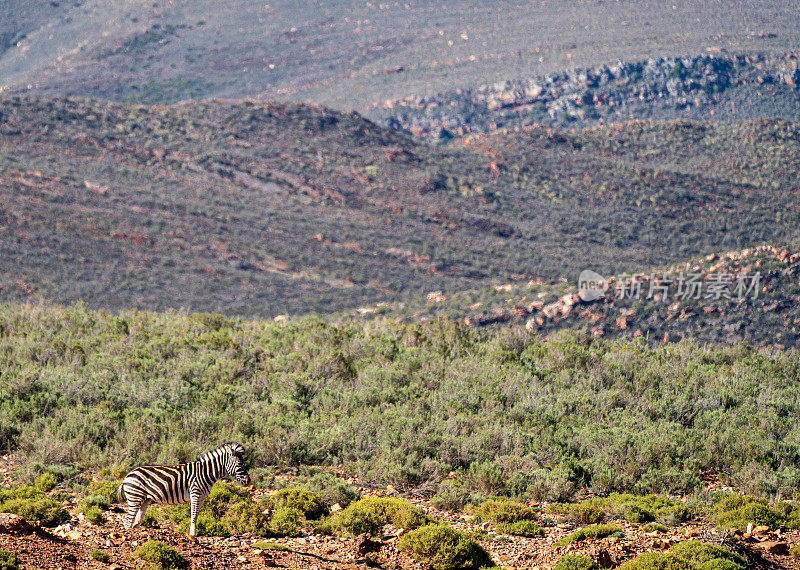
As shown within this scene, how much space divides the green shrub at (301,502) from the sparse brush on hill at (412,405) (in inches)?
58.8

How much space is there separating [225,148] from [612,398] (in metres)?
51.4

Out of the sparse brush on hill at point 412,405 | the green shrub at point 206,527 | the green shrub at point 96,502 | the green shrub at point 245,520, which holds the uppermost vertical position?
the green shrub at point 96,502

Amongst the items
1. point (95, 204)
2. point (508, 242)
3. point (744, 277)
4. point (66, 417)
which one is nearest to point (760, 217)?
point (508, 242)

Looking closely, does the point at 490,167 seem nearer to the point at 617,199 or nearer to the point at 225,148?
the point at 617,199

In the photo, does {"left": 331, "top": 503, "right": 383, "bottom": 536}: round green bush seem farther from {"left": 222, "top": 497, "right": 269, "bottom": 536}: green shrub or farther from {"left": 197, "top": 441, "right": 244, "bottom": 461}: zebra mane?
{"left": 197, "top": 441, "right": 244, "bottom": 461}: zebra mane

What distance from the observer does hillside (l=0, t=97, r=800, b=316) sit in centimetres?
4228

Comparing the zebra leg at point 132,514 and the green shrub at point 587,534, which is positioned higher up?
the zebra leg at point 132,514

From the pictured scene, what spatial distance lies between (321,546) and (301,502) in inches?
33.6

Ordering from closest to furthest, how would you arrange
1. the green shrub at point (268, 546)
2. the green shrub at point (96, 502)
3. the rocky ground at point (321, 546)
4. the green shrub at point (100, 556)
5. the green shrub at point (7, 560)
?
the green shrub at point (7, 560) < the green shrub at point (100, 556) < the rocky ground at point (321, 546) < the green shrub at point (268, 546) < the green shrub at point (96, 502)

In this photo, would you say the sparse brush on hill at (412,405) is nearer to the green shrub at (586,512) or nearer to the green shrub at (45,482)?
the green shrub at (45,482)

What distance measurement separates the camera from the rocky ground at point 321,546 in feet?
24.4

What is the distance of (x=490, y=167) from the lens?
63.4 m

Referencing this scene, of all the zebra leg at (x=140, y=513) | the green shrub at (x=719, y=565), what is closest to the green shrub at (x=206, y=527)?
the zebra leg at (x=140, y=513)

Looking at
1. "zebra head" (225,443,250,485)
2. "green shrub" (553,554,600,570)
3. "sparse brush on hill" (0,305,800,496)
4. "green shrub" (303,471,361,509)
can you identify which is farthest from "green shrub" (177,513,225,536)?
"green shrub" (553,554,600,570)
